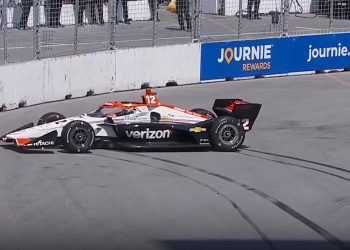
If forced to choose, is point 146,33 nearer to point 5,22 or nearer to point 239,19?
point 239,19

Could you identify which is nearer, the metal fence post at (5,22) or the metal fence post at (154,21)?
the metal fence post at (5,22)

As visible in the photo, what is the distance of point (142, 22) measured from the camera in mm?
21688

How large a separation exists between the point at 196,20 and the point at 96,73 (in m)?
3.75

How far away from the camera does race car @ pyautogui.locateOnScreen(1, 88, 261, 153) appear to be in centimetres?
1235

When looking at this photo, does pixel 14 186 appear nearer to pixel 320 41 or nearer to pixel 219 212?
pixel 219 212

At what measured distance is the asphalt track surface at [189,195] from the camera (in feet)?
26.4

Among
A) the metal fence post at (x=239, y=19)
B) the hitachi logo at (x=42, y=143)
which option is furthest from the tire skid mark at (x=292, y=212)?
the metal fence post at (x=239, y=19)

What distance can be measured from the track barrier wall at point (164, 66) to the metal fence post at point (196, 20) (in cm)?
40

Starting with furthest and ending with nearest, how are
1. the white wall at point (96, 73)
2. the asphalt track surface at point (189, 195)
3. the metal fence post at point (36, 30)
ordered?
1. the metal fence post at point (36, 30)
2. the white wall at point (96, 73)
3. the asphalt track surface at point (189, 195)

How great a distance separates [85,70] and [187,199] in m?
9.92

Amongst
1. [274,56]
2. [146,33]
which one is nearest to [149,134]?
[146,33]

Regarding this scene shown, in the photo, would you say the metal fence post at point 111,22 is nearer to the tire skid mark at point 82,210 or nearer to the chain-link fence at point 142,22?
Result: the chain-link fence at point 142,22

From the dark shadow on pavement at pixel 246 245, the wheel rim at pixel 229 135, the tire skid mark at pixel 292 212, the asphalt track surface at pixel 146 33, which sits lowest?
the tire skid mark at pixel 292 212

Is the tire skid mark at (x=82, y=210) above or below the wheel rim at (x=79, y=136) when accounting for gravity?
below
